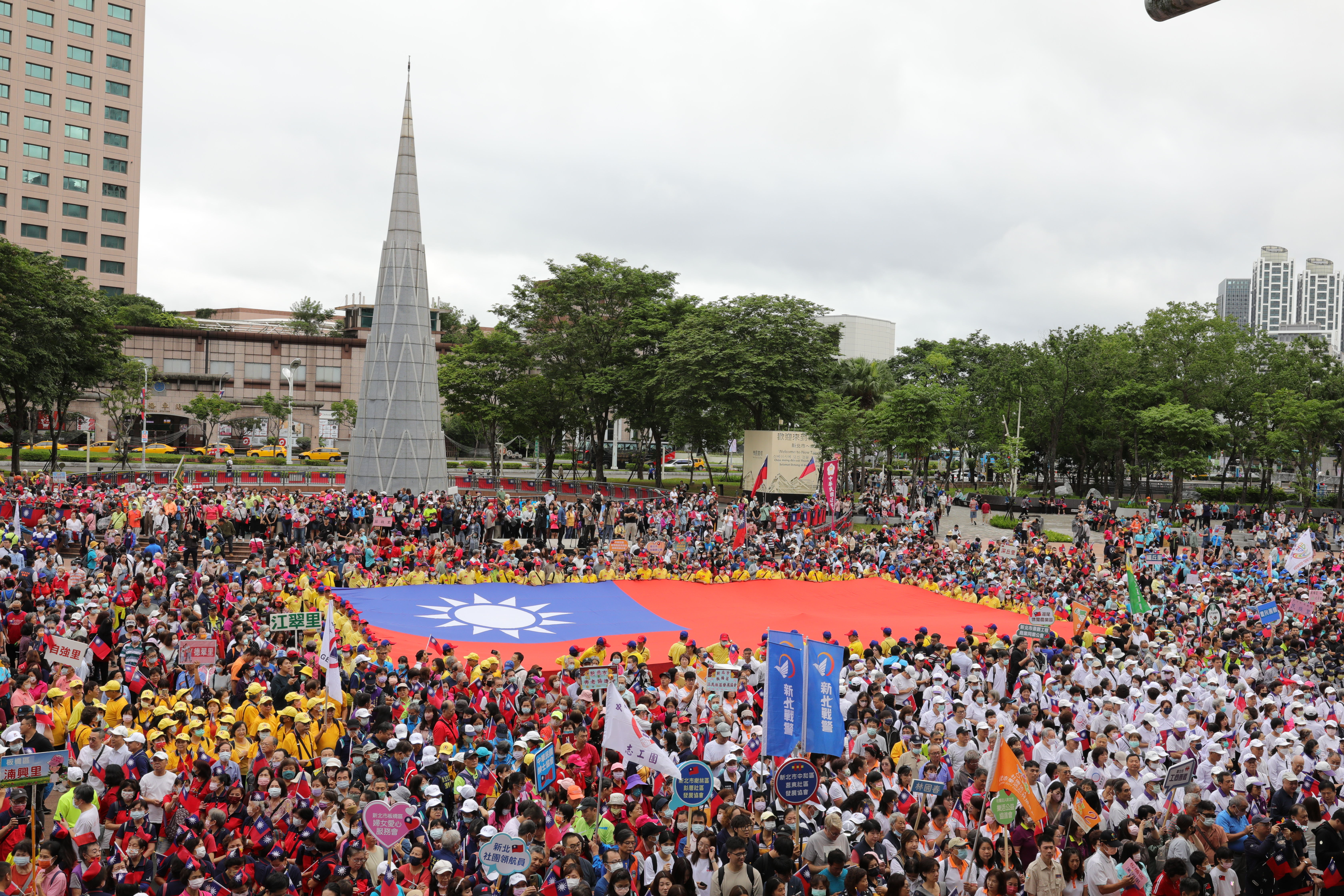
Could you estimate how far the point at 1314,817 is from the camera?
9266 millimetres

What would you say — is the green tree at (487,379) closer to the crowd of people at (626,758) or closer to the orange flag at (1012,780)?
the crowd of people at (626,758)

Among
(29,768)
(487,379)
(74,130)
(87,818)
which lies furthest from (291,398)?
(29,768)

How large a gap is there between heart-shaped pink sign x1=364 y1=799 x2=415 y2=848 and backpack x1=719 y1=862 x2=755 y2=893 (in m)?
2.73

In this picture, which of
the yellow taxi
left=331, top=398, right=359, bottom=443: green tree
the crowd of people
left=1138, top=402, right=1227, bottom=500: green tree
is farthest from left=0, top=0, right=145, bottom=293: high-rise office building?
left=1138, top=402, right=1227, bottom=500: green tree

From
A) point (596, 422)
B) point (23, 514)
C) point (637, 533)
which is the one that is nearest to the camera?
point (23, 514)

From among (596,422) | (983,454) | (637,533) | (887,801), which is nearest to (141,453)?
(596,422)

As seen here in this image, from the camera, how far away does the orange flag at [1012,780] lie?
891 centimetres

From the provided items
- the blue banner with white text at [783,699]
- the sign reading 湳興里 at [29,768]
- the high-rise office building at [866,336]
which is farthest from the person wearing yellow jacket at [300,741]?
the high-rise office building at [866,336]

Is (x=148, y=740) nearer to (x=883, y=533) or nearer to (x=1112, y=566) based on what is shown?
(x=883, y=533)

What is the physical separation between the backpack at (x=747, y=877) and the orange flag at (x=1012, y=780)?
8.77ft

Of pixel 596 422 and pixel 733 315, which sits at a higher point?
pixel 733 315

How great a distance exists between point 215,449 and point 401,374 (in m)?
42.4

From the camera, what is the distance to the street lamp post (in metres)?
66.2

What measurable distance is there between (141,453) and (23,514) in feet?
126
